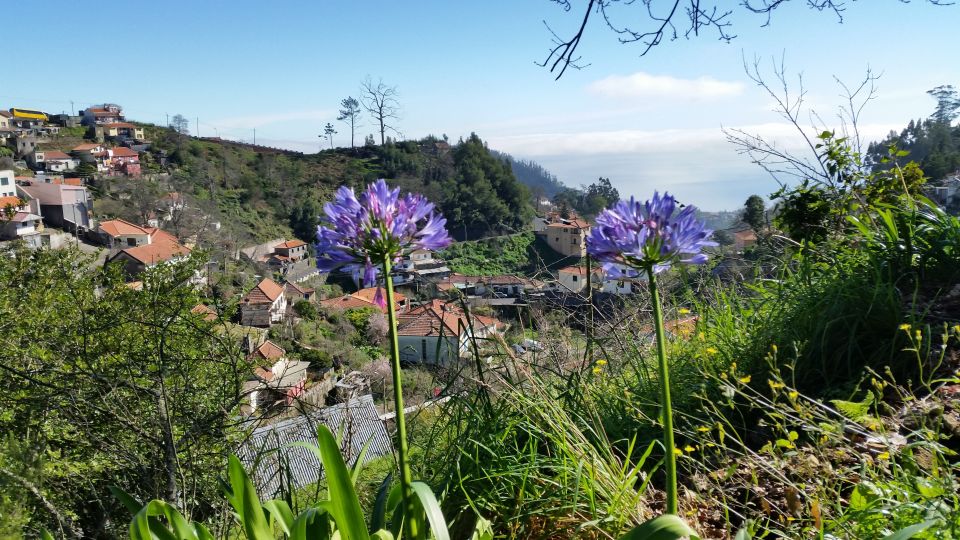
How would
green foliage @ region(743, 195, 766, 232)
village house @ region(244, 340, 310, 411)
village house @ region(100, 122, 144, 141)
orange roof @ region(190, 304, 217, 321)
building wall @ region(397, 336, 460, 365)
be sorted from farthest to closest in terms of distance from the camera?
village house @ region(100, 122, 144, 141) → orange roof @ region(190, 304, 217, 321) → green foliage @ region(743, 195, 766, 232) → village house @ region(244, 340, 310, 411) → building wall @ region(397, 336, 460, 365)

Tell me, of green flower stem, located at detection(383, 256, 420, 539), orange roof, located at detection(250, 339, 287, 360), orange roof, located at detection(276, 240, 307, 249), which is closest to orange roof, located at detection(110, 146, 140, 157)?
orange roof, located at detection(276, 240, 307, 249)

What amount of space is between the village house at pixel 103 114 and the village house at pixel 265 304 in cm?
5237

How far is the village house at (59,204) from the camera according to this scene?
38.1 meters

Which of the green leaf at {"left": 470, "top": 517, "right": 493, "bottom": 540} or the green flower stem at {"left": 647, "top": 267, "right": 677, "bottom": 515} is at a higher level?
the green flower stem at {"left": 647, "top": 267, "right": 677, "bottom": 515}

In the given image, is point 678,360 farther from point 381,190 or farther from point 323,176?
point 323,176

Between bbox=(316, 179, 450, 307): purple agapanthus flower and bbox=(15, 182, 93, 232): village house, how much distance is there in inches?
1719

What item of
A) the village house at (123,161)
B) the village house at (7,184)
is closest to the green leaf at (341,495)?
the village house at (7,184)

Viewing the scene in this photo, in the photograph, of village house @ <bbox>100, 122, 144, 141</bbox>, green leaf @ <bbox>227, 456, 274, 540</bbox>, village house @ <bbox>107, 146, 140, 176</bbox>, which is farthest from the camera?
village house @ <bbox>100, 122, 144, 141</bbox>

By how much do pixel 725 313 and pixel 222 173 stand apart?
55.3 metres

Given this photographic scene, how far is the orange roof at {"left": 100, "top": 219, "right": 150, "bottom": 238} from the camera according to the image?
35719 mm

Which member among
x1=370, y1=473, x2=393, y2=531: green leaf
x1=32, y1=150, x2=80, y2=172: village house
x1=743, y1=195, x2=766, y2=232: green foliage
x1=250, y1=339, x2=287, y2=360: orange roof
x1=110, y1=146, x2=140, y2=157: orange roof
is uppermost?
x1=110, y1=146, x2=140, y2=157: orange roof

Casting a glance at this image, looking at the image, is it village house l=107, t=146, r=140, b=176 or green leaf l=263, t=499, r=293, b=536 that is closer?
green leaf l=263, t=499, r=293, b=536

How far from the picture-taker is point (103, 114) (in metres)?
67.8

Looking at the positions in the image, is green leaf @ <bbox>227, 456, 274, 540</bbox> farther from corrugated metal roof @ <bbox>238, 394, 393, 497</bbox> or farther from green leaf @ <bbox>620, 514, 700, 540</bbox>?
green leaf @ <bbox>620, 514, 700, 540</bbox>
